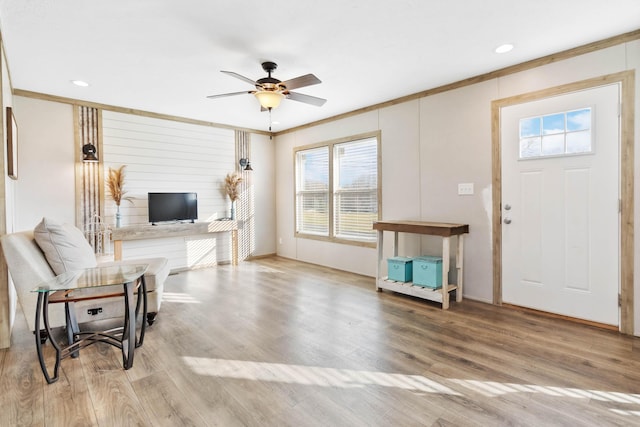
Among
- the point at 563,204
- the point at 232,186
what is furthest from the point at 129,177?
the point at 563,204

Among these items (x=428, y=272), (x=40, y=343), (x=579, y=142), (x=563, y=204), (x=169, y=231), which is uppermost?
(x=579, y=142)

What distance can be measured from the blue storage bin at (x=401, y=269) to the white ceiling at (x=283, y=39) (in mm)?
2142

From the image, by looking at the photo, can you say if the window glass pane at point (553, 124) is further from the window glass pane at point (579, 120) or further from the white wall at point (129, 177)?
the white wall at point (129, 177)

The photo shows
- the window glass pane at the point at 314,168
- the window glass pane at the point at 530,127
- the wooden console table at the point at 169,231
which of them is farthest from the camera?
the window glass pane at the point at 314,168

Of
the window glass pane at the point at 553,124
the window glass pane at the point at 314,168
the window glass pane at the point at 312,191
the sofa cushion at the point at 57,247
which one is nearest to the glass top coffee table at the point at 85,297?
the sofa cushion at the point at 57,247

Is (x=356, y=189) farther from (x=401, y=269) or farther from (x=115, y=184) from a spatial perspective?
(x=115, y=184)

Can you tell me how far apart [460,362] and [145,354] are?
2.33 meters

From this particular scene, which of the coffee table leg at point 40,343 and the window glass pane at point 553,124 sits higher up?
the window glass pane at point 553,124

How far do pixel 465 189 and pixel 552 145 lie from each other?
36.8 inches

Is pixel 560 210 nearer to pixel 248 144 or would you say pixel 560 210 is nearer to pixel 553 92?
pixel 553 92

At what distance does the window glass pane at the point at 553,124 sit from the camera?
10.2 ft

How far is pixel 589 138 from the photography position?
2955 mm

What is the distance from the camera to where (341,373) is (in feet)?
7.29

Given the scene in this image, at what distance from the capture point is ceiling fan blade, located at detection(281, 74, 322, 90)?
9.33 feet
